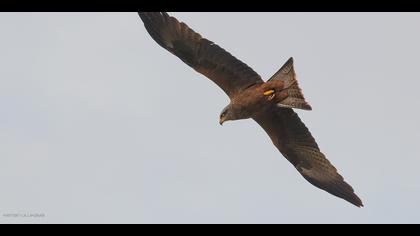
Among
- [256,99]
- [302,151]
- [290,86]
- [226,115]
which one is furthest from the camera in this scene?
[302,151]

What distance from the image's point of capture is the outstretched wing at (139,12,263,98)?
1212 cm

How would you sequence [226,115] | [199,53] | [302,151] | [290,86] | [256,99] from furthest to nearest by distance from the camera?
[302,151]
[226,115]
[199,53]
[256,99]
[290,86]

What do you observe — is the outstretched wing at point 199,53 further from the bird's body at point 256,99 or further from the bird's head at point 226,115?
the bird's head at point 226,115

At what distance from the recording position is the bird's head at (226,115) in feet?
40.4

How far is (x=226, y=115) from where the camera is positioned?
1236 centimetres

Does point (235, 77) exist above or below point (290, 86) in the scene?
below

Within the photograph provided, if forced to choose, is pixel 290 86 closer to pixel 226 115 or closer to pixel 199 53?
pixel 226 115

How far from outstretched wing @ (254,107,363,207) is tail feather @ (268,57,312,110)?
73 centimetres

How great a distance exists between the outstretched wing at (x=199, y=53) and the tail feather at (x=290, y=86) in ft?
1.30

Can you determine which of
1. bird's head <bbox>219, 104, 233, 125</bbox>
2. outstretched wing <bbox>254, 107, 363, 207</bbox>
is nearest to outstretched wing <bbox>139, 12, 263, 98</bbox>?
bird's head <bbox>219, 104, 233, 125</bbox>

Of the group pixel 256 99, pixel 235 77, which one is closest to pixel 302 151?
pixel 256 99

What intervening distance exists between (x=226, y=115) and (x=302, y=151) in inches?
66.7

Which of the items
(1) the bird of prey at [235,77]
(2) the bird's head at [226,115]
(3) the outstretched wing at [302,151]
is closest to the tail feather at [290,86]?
(1) the bird of prey at [235,77]

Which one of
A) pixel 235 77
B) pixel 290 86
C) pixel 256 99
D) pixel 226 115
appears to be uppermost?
pixel 290 86
